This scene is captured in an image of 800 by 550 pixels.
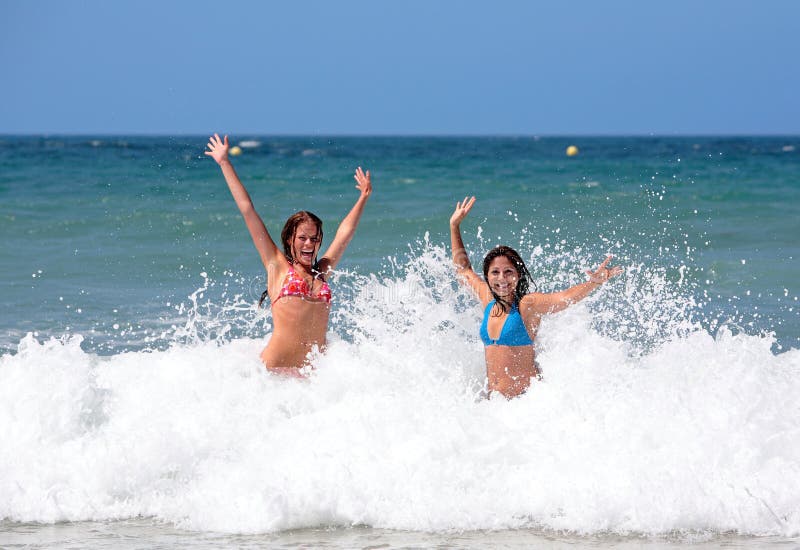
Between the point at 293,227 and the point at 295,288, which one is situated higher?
the point at 293,227

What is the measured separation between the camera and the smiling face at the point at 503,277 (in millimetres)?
5855

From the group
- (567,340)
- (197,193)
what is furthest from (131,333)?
(197,193)

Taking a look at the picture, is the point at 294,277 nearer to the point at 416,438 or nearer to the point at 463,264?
the point at 463,264

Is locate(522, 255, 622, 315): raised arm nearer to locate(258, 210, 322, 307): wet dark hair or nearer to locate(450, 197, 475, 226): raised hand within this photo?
locate(450, 197, 475, 226): raised hand

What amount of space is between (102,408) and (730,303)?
6307 mm

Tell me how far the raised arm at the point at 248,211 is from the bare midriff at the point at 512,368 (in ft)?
4.59

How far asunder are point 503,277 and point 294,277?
4.05 ft

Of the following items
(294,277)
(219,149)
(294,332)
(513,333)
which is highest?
(219,149)

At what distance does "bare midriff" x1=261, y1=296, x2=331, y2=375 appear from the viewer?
611 cm

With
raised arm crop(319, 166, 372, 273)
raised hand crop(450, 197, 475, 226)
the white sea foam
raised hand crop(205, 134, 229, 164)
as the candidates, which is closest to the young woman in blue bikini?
the white sea foam

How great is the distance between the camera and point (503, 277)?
586cm

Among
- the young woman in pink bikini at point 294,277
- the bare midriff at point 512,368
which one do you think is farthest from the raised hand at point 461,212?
the bare midriff at point 512,368

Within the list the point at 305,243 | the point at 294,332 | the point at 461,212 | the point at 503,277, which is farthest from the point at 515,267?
the point at 294,332

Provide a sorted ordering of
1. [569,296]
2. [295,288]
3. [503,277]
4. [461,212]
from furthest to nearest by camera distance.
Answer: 1. [461,212]
2. [295,288]
3. [503,277]
4. [569,296]
